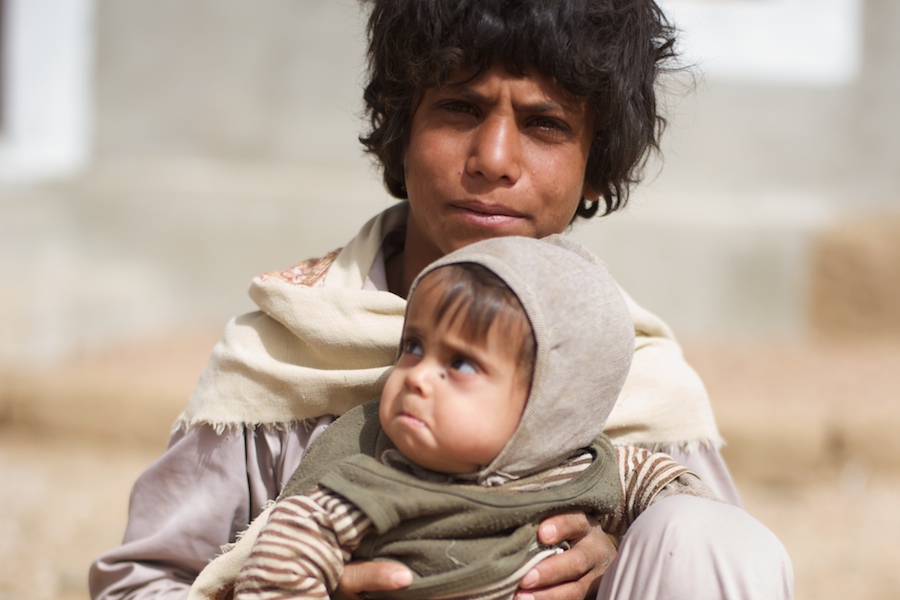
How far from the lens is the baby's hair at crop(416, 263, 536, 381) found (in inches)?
67.9

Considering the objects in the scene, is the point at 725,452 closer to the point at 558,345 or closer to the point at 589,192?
the point at 589,192

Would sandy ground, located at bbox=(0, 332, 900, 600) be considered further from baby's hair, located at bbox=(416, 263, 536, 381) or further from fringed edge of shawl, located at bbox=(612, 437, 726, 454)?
baby's hair, located at bbox=(416, 263, 536, 381)

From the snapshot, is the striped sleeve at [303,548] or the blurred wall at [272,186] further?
the blurred wall at [272,186]

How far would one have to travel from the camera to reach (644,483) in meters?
2.00

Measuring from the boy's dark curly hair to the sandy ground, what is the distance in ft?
8.91

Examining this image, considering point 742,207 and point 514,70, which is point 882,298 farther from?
point 514,70

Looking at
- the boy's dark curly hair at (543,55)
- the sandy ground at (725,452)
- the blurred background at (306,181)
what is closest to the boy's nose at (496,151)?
the boy's dark curly hair at (543,55)

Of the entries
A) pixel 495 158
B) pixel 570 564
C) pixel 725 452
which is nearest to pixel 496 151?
pixel 495 158

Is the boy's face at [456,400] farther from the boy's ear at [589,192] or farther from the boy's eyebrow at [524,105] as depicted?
the boy's ear at [589,192]

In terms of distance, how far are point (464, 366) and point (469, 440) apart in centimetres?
12

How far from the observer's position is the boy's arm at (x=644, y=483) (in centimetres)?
197

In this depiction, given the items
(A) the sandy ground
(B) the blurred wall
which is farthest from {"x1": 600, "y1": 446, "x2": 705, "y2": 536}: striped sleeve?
(B) the blurred wall

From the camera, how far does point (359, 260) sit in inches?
91.8

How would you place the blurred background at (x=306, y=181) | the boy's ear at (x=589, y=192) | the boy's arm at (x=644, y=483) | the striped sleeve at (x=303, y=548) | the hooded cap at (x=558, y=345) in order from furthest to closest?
the blurred background at (x=306, y=181) < the boy's ear at (x=589, y=192) < the boy's arm at (x=644, y=483) < the hooded cap at (x=558, y=345) < the striped sleeve at (x=303, y=548)
